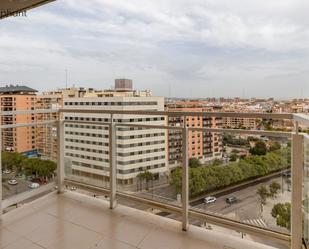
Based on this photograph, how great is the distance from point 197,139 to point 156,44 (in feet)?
22.2

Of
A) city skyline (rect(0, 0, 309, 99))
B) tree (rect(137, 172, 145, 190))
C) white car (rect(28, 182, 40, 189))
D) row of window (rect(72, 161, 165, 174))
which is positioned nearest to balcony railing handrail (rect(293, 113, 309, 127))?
row of window (rect(72, 161, 165, 174))

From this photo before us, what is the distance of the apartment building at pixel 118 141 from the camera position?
2926 mm

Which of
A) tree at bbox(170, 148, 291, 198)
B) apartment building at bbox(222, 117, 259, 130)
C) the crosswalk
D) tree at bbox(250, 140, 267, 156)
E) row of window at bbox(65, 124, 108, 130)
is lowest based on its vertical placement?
the crosswalk

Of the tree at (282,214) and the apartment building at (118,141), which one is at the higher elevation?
the apartment building at (118,141)

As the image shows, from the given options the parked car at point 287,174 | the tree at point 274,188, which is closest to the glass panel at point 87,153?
the tree at point 274,188

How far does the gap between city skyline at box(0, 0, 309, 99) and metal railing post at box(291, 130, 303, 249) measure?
3.57m

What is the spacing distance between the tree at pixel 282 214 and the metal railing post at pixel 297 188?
0.06 meters

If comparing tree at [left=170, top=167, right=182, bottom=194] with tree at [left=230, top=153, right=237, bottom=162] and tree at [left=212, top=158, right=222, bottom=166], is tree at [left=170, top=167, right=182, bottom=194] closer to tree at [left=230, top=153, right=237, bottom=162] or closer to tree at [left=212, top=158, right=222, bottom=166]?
tree at [left=212, top=158, right=222, bottom=166]

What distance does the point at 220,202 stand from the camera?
2521mm

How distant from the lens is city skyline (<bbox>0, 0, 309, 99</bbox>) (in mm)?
6117

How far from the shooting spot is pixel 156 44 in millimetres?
8844

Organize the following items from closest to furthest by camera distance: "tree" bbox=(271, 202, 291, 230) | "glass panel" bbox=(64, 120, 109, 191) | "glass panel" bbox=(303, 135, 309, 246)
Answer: "glass panel" bbox=(303, 135, 309, 246)
"tree" bbox=(271, 202, 291, 230)
"glass panel" bbox=(64, 120, 109, 191)

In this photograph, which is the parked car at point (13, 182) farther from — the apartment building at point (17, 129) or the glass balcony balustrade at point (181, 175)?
the apartment building at point (17, 129)

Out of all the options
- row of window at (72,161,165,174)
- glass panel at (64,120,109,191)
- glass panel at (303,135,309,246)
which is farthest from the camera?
glass panel at (64,120,109,191)
